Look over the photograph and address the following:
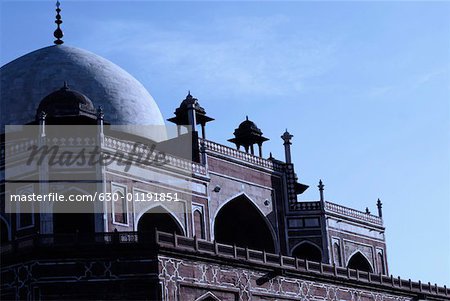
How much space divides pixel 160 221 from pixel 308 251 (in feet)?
29.6

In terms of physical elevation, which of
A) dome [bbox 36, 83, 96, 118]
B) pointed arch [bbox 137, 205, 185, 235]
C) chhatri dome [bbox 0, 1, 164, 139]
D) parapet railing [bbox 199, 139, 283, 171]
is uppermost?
chhatri dome [bbox 0, 1, 164, 139]

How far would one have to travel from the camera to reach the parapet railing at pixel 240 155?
39875 mm

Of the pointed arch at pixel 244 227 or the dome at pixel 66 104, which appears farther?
the pointed arch at pixel 244 227

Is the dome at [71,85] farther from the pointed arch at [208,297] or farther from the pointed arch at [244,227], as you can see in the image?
the pointed arch at [208,297]

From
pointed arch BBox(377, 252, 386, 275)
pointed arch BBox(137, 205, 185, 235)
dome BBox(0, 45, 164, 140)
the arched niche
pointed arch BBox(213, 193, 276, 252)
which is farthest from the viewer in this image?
pointed arch BBox(377, 252, 386, 275)

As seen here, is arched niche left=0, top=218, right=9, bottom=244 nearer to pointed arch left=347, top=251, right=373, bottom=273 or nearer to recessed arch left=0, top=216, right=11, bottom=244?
recessed arch left=0, top=216, right=11, bottom=244

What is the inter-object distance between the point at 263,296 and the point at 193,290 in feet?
13.0

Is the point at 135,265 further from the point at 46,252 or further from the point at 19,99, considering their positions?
the point at 19,99

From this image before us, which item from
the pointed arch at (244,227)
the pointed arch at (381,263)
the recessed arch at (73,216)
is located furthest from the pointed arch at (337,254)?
the recessed arch at (73,216)

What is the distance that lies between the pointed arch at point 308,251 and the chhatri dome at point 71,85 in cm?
809

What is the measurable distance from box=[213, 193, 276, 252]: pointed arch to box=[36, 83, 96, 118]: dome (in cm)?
855

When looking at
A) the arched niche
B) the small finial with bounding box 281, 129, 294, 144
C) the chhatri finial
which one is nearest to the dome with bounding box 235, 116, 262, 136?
the small finial with bounding box 281, 129, 294, 144

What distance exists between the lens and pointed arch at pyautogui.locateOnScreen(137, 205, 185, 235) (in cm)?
3634

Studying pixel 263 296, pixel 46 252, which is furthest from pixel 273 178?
pixel 46 252
